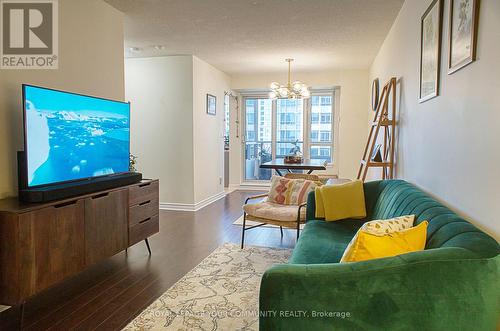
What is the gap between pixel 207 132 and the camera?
248 inches

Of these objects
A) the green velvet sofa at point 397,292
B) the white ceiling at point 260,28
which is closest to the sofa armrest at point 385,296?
the green velvet sofa at point 397,292

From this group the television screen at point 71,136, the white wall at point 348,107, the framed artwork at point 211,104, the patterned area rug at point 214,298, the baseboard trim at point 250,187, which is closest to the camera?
the patterned area rug at point 214,298

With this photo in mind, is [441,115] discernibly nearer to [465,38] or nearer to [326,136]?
[465,38]

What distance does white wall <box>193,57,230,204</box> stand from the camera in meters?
5.79

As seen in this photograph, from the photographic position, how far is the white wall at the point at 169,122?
5.62m

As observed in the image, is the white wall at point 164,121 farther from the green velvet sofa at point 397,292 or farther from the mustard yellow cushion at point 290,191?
the green velvet sofa at point 397,292

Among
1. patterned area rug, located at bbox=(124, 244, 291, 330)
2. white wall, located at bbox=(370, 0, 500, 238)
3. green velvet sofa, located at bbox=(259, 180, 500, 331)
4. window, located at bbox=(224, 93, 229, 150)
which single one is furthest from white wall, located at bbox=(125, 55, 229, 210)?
green velvet sofa, located at bbox=(259, 180, 500, 331)

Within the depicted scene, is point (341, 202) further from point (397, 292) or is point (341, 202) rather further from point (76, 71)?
point (76, 71)

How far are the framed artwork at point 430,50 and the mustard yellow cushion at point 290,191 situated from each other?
1.44 meters

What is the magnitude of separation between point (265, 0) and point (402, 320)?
301cm

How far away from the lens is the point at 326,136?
7562mm

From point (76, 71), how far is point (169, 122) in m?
2.62

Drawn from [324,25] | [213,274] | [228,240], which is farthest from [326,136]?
[213,274]

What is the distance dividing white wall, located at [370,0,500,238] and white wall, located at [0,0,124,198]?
2.84 meters
